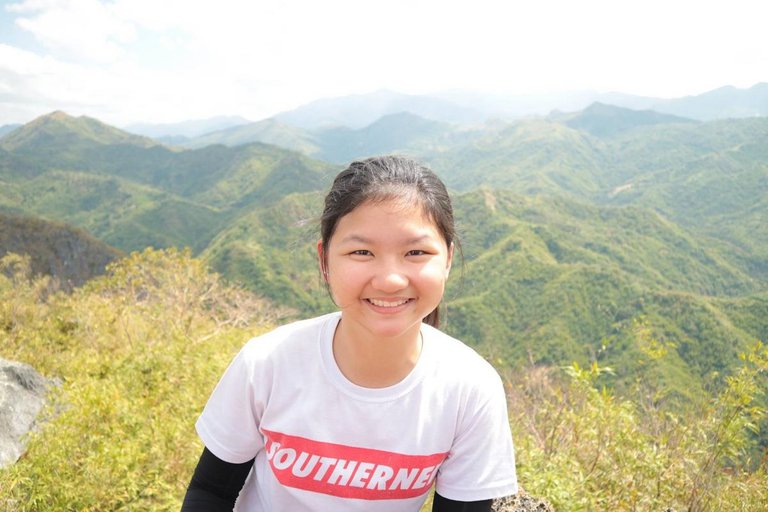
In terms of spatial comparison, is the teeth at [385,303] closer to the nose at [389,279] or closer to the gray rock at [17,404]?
the nose at [389,279]

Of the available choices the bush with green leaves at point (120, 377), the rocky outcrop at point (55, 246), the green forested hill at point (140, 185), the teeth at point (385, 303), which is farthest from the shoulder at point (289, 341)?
the green forested hill at point (140, 185)

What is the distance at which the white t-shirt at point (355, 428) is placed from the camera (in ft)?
4.74

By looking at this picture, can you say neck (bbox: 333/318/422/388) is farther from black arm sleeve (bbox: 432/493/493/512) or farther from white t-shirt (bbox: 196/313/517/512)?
black arm sleeve (bbox: 432/493/493/512)

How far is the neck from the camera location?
1.45 metres

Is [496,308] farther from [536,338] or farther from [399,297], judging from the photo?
[399,297]

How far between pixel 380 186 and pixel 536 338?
60.7 meters

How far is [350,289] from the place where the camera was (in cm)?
135

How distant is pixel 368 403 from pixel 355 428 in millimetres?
82

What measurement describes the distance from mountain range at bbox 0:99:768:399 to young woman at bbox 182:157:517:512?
0.20 meters

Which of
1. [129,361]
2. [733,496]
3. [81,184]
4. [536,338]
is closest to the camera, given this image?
[733,496]

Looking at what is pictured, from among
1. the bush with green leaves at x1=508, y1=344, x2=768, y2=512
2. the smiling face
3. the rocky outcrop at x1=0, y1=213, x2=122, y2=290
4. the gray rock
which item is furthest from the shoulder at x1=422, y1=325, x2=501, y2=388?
the rocky outcrop at x1=0, y1=213, x2=122, y2=290

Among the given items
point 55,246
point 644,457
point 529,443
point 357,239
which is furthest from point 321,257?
point 55,246

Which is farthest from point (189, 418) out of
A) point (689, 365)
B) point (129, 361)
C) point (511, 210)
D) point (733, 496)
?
point (511, 210)

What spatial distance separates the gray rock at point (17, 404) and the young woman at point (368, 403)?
3058 millimetres
